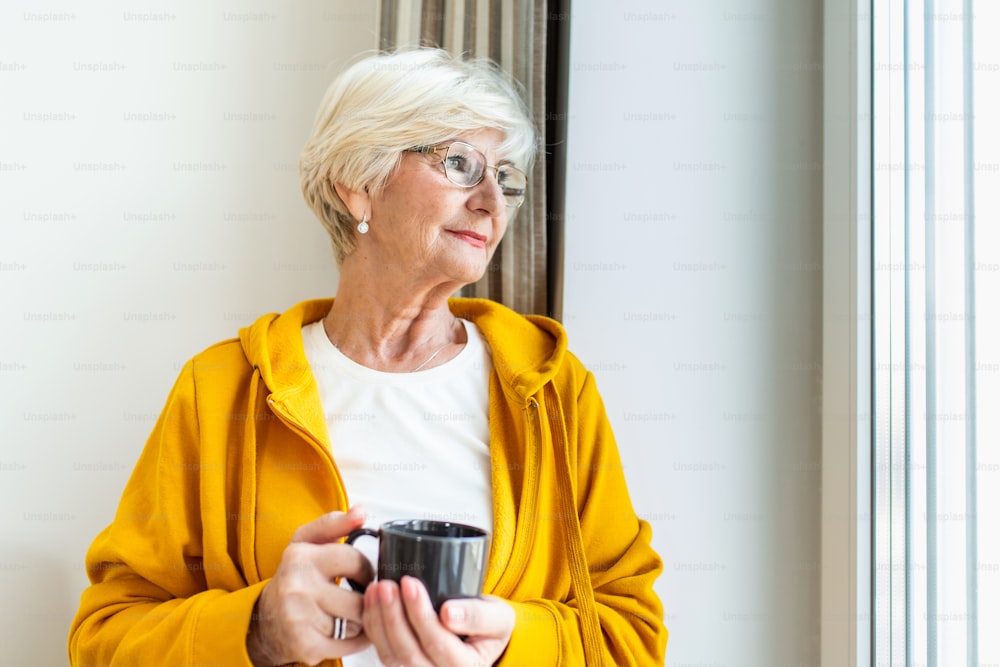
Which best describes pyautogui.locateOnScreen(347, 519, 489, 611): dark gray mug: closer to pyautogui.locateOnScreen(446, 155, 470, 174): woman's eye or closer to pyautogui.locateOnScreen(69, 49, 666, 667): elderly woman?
pyautogui.locateOnScreen(69, 49, 666, 667): elderly woman

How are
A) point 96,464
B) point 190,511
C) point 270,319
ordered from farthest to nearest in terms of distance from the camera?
point 96,464 → point 270,319 → point 190,511

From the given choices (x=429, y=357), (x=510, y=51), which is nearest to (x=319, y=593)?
(x=429, y=357)

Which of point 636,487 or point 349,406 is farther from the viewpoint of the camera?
point 636,487

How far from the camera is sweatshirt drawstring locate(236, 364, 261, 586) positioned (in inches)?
45.1

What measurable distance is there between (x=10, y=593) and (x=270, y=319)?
0.79 metres

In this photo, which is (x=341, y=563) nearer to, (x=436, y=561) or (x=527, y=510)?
(x=436, y=561)

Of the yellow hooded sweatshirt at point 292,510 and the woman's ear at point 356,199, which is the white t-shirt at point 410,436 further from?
the woman's ear at point 356,199

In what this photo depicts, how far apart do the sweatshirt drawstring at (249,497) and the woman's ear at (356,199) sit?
0.32 m

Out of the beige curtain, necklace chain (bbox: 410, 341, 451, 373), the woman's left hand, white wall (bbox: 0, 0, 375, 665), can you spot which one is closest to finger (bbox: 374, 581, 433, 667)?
the woman's left hand

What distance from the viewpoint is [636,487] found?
142cm

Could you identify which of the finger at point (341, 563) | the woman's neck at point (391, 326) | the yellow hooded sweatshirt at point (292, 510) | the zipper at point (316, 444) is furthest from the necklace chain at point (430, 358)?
the finger at point (341, 563)

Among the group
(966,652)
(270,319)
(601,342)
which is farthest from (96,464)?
(966,652)

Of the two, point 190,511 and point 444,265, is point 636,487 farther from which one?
point 190,511

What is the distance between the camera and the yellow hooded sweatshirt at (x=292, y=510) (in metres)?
1.14
